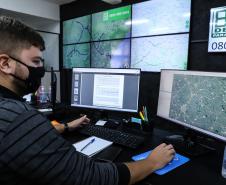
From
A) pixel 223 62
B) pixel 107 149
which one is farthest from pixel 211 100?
pixel 223 62

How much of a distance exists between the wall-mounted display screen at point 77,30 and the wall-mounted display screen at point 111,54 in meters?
0.28

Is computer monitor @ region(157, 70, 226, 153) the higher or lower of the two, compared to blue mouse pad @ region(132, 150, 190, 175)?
higher

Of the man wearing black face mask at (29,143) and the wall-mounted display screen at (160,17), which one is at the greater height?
the wall-mounted display screen at (160,17)

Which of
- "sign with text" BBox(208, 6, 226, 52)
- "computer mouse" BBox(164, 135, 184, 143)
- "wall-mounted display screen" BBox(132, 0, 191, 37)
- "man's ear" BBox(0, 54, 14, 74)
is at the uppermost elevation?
"wall-mounted display screen" BBox(132, 0, 191, 37)

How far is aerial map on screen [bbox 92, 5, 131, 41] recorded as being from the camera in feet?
10.4

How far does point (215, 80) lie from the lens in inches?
41.0

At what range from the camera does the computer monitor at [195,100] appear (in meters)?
1.01

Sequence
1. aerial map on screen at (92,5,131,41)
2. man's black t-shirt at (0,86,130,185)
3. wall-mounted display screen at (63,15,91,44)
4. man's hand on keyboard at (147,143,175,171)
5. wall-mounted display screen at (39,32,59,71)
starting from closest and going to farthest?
1. man's black t-shirt at (0,86,130,185)
2. man's hand on keyboard at (147,143,175,171)
3. aerial map on screen at (92,5,131,41)
4. wall-mounted display screen at (63,15,91,44)
5. wall-mounted display screen at (39,32,59,71)

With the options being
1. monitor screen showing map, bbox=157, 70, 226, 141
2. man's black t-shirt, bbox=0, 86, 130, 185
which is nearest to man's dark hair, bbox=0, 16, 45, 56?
man's black t-shirt, bbox=0, 86, 130, 185

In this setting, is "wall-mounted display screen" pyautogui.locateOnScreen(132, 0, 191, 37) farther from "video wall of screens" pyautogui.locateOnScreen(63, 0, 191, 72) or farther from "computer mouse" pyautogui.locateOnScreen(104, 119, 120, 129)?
"computer mouse" pyautogui.locateOnScreen(104, 119, 120, 129)

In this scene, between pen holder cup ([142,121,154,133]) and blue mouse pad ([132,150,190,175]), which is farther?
pen holder cup ([142,121,154,133])

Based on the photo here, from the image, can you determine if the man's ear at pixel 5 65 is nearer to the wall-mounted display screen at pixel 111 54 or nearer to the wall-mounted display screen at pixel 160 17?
the wall-mounted display screen at pixel 160 17

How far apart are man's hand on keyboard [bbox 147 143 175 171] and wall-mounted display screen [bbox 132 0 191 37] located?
1.89 meters

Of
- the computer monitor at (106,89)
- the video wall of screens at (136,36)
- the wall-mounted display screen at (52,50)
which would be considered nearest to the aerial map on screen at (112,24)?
the video wall of screens at (136,36)
